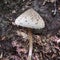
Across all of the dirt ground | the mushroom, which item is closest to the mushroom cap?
the mushroom

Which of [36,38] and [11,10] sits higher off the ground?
[11,10]

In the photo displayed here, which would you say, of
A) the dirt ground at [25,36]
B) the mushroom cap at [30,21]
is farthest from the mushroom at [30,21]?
the dirt ground at [25,36]

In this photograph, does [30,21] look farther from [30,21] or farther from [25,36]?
[25,36]

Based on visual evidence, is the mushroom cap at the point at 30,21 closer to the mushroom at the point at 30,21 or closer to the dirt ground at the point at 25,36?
the mushroom at the point at 30,21

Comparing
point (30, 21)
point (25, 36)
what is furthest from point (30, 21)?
point (25, 36)

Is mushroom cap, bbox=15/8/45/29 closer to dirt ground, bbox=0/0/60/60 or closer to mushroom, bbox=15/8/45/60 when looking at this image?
mushroom, bbox=15/8/45/60

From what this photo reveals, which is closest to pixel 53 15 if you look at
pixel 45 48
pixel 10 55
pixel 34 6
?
pixel 34 6

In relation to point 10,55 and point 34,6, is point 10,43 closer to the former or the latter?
point 10,55

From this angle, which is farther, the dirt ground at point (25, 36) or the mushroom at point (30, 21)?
the dirt ground at point (25, 36)
